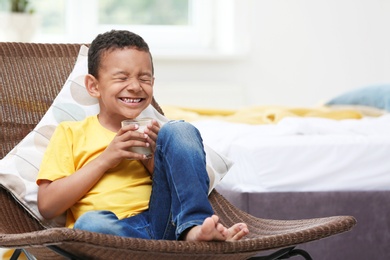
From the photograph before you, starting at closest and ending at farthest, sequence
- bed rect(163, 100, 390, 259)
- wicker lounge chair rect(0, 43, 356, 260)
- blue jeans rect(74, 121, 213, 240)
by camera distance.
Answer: wicker lounge chair rect(0, 43, 356, 260) < blue jeans rect(74, 121, 213, 240) < bed rect(163, 100, 390, 259)

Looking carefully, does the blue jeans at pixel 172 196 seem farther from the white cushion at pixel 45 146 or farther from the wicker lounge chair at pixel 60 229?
the white cushion at pixel 45 146

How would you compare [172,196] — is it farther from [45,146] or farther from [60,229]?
[45,146]

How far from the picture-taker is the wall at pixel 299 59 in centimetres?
480

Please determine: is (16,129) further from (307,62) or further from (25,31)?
(307,62)

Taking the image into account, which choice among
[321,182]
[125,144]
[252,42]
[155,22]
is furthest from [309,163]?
[155,22]

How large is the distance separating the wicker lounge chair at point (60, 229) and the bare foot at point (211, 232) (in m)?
0.02


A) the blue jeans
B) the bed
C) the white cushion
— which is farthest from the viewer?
the bed

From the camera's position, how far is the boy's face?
5.71 feet

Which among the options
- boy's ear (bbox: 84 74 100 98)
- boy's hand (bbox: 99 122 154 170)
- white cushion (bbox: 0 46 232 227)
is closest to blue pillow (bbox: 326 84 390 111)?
white cushion (bbox: 0 46 232 227)

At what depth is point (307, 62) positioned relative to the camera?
192 inches

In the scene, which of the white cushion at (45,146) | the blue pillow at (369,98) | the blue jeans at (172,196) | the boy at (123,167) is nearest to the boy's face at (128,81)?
the boy at (123,167)

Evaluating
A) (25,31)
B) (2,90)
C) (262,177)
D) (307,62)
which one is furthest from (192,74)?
(2,90)

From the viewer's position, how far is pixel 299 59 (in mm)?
4867

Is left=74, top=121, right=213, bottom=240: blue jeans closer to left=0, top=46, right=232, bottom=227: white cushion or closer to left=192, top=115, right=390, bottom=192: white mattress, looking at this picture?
left=0, top=46, right=232, bottom=227: white cushion
